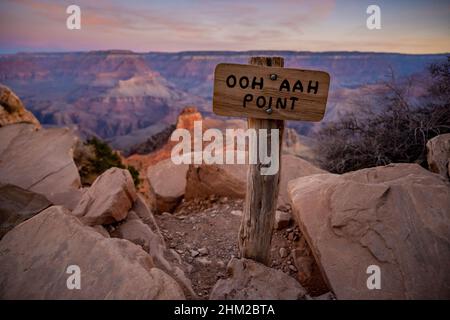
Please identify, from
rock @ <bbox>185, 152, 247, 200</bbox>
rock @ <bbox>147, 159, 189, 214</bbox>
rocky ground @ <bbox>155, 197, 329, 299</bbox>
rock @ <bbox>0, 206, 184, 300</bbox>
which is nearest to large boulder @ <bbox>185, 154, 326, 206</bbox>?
rock @ <bbox>185, 152, 247, 200</bbox>

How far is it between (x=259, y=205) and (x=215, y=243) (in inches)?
60.8

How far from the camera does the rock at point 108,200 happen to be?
142 inches

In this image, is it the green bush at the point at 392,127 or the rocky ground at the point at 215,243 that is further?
the green bush at the point at 392,127

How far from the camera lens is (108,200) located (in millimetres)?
3758

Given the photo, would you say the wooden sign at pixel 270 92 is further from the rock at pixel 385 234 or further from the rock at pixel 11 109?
the rock at pixel 11 109

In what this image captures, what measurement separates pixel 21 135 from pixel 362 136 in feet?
25.0

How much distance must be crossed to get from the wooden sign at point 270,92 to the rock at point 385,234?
3.47ft

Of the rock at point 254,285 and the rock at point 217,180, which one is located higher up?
the rock at point 217,180

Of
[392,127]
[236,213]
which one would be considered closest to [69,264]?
[236,213]

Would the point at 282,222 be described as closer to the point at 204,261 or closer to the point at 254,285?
the point at 204,261

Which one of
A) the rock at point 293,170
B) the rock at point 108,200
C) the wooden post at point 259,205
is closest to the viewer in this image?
the wooden post at point 259,205

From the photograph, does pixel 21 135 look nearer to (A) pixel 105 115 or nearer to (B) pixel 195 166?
(B) pixel 195 166

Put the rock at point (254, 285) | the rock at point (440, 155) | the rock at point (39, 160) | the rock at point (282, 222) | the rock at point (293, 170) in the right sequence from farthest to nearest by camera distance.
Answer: the rock at point (39, 160) < the rock at point (293, 170) < the rock at point (282, 222) < the rock at point (440, 155) < the rock at point (254, 285)

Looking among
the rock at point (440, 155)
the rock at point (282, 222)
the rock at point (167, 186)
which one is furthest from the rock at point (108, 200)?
the rock at point (440, 155)
